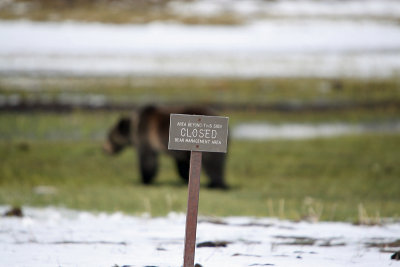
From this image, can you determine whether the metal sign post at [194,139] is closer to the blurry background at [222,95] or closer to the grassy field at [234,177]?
the grassy field at [234,177]

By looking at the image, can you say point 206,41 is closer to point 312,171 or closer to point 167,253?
point 312,171

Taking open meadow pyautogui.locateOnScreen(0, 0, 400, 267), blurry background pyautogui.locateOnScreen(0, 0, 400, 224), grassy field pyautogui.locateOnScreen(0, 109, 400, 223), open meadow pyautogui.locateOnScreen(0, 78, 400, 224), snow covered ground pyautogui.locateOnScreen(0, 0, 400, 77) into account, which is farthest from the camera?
snow covered ground pyautogui.locateOnScreen(0, 0, 400, 77)

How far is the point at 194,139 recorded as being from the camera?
6.05 m

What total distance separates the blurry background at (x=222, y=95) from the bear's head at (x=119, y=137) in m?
0.41

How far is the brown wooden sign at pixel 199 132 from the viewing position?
604cm

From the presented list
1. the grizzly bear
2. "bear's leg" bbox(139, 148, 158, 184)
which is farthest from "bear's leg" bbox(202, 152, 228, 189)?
"bear's leg" bbox(139, 148, 158, 184)

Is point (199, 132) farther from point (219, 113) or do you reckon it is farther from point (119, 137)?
point (219, 113)

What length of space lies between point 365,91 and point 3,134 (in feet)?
58.6

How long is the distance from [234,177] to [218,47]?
34987 mm

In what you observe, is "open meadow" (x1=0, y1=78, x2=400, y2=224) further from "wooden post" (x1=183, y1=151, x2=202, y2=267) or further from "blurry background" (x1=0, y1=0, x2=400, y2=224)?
"wooden post" (x1=183, y1=151, x2=202, y2=267)

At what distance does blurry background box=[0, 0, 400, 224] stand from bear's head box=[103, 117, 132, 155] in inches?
16.2

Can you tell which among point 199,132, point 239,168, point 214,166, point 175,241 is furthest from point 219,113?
point 199,132

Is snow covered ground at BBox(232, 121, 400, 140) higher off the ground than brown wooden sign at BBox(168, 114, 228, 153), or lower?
lower

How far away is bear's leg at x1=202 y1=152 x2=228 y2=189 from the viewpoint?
15216mm
